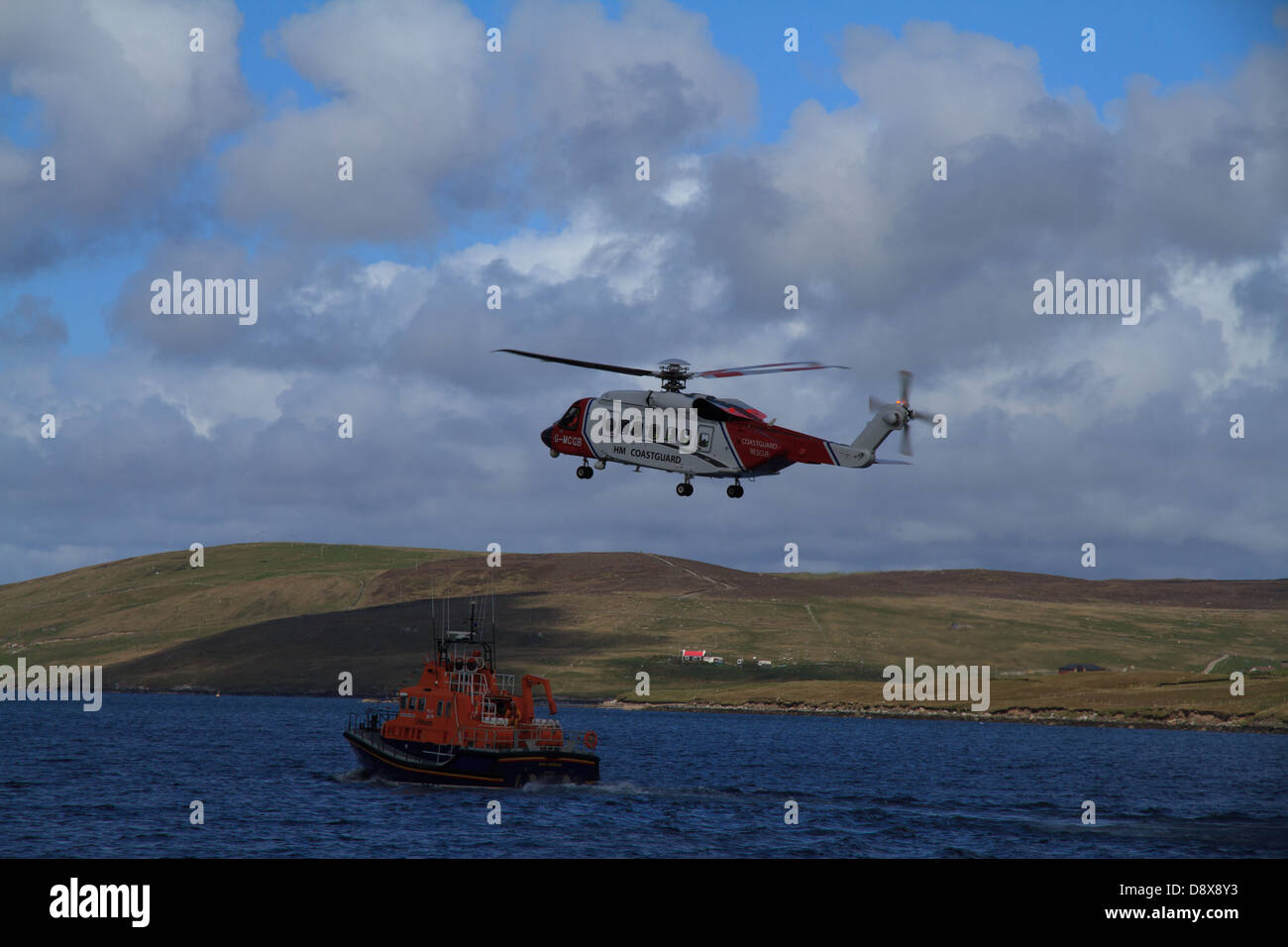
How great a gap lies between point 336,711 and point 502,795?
12365cm

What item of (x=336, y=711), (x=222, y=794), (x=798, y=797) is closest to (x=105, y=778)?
(x=222, y=794)

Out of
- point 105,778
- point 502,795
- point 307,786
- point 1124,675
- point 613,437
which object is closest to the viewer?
point 613,437

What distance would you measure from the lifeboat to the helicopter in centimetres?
2446

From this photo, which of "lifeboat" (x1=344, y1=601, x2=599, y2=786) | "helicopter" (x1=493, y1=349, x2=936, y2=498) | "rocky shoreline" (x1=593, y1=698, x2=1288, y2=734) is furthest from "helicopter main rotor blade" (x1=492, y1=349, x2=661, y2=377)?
"rocky shoreline" (x1=593, y1=698, x2=1288, y2=734)

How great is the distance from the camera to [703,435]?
44.9 m

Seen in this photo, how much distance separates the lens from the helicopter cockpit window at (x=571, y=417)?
5112cm

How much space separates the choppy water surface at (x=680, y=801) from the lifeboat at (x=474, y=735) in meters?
1.20

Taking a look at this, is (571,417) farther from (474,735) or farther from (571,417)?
(474,735)

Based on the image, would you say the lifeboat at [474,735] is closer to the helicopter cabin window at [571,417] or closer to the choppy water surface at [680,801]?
the choppy water surface at [680,801]

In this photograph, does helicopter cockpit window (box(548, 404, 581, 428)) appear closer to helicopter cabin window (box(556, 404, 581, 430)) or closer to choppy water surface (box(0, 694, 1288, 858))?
helicopter cabin window (box(556, 404, 581, 430))

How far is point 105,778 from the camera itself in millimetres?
80562

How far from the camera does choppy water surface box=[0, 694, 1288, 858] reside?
178 ft
